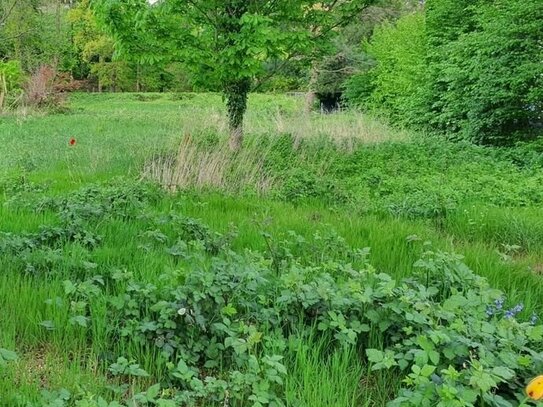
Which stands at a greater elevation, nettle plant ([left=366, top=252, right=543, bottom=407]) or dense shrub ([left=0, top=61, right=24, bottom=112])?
dense shrub ([left=0, top=61, right=24, bottom=112])

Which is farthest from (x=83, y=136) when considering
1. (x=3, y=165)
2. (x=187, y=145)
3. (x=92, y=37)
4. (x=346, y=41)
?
(x=92, y=37)

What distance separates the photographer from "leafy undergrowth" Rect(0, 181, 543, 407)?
1.57m

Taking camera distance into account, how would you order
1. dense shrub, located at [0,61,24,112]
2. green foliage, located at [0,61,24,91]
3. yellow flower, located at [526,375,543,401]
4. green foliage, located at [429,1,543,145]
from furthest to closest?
1. green foliage, located at [0,61,24,91]
2. dense shrub, located at [0,61,24,112]
3. green foliage, located at [429,1,543,145]
4. yellow flower, located at [526,375,543,401]

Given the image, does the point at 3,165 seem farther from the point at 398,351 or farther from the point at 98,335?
the point at 398,351

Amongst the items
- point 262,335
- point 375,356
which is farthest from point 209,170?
point 375,356

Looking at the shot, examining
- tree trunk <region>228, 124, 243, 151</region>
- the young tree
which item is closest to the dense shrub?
the young tree

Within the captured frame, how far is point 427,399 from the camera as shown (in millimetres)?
1426

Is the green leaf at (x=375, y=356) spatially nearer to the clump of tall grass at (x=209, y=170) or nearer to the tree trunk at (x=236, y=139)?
the clump of tall grass at (x=209, y=170)

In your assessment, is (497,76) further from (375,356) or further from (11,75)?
(11,75)

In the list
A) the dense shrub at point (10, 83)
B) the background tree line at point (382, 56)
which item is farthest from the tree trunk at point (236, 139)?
the dense shrub at point (10, 83)

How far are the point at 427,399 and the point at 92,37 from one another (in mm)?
30814

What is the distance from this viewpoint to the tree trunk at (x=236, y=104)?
6457 millimetres

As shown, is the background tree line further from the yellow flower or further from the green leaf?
the yellow flower

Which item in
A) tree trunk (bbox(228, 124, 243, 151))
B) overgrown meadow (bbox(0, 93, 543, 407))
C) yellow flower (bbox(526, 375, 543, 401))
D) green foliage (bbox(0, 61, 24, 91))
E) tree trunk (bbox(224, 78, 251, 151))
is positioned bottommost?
overgrown meadow (bbox(0, 93, 543, 407))
